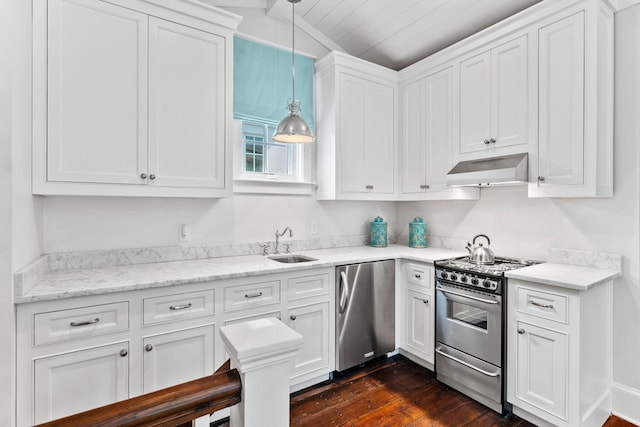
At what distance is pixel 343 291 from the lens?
2664 mm

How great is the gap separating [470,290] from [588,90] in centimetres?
149

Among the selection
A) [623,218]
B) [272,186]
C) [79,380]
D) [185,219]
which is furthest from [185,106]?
[623,218]

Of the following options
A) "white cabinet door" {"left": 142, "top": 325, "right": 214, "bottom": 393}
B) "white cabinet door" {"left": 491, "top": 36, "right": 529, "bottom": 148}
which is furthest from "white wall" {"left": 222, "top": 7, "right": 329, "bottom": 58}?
"white cabinet door" {"left": 142, "top": 325, "right": 214, "bottom": 393}

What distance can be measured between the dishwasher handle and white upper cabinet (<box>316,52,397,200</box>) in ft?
2.58

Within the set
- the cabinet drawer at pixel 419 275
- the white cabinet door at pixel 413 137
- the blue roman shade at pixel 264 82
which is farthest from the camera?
the white cabinet door at pixel 413 137

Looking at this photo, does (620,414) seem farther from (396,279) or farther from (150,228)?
(150,228)

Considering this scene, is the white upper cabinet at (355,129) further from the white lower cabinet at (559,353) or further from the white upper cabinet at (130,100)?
the white lower cabinet at (559,353)

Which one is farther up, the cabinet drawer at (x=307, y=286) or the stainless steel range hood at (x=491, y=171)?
the stainless steel range hood at (x=491, y=171)

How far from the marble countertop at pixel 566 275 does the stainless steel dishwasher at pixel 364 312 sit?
99cm

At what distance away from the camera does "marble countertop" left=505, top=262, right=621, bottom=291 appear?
191 cm

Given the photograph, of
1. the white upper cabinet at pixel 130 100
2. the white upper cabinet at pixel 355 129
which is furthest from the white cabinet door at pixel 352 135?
the white upper cabinet at pixel 130 100

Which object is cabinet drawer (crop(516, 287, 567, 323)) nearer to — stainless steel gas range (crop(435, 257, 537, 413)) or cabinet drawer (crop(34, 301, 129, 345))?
stainless steel gas range (crop(435, 257, 537, 413))

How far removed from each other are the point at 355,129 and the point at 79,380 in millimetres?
2727

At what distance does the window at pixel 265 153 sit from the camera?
2998mm
